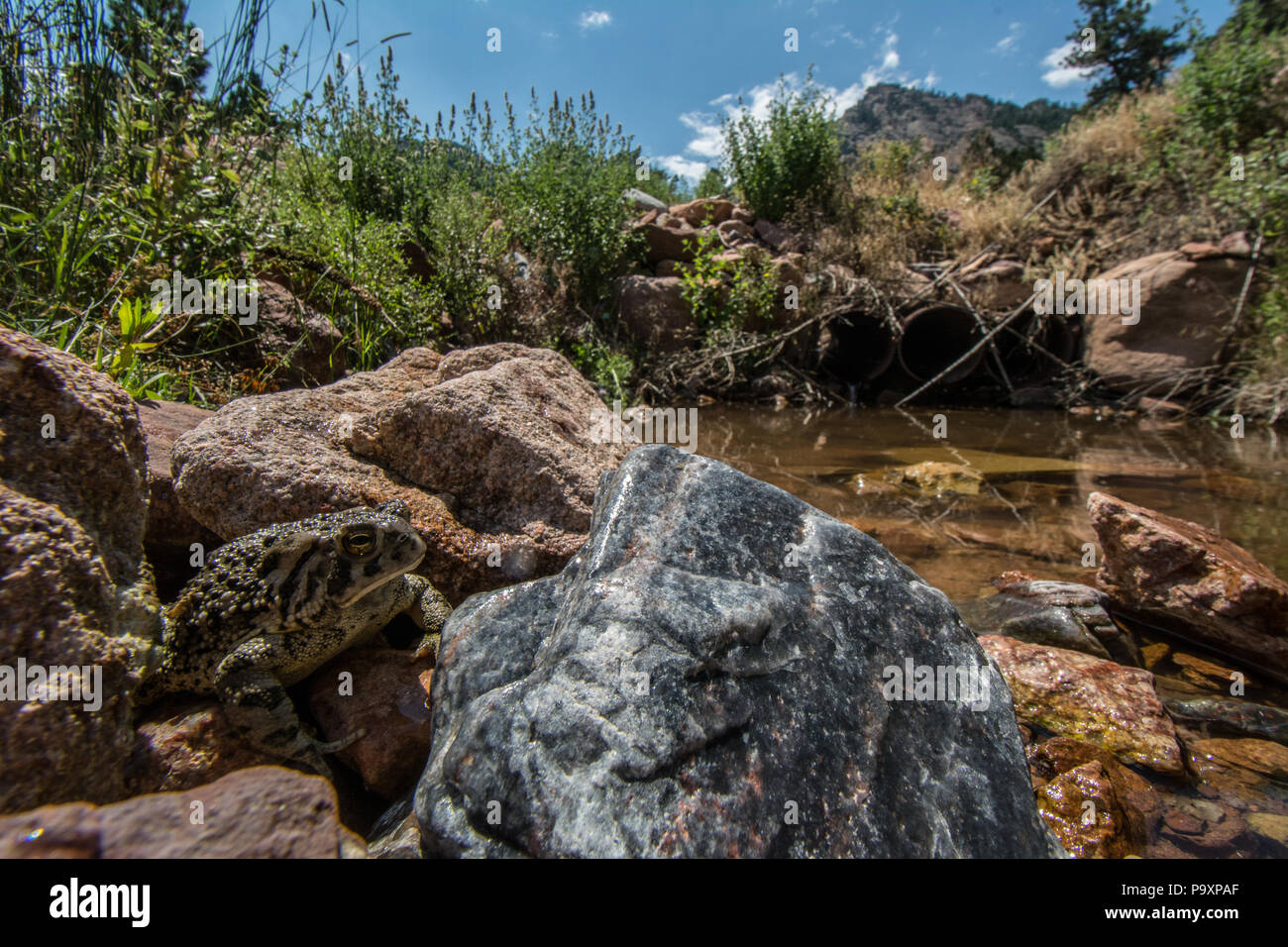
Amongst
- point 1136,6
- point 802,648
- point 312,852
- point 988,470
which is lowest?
point 312,852

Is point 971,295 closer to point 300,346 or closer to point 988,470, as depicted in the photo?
point 988,470

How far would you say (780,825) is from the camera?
131 cm

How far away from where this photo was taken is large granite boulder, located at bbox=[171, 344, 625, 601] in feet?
7.61

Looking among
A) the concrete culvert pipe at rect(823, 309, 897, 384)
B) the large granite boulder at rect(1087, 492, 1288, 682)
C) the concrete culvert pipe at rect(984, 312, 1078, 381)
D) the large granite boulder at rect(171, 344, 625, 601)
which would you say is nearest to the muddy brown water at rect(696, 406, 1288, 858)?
the large granite boulder at rect(1087, 492, 1288, 682)

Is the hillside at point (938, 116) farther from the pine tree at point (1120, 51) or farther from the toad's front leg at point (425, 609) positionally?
the toad's front leg at point (425, 609)

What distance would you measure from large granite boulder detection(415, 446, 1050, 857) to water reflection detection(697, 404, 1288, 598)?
7.20 feet

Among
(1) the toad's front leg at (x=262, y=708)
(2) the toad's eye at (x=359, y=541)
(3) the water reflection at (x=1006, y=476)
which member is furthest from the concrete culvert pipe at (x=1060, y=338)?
(1) the toad's front leg at (x=262, y=708)

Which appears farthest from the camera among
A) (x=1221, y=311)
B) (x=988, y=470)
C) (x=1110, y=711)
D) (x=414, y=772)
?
(x=1221, y=311)

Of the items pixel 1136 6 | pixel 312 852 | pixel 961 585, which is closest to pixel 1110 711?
pixel 961 585

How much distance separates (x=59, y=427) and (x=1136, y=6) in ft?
122

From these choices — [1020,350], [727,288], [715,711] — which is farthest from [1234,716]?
[1020,350]

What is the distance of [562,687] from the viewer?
1.44 metres
